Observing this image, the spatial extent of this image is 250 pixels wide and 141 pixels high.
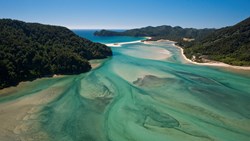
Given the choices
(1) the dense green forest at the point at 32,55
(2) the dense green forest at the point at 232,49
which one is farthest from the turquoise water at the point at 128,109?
(2) the dense green forest at the point at 232,49

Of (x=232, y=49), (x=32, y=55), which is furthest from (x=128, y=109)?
(x=232, y=49)

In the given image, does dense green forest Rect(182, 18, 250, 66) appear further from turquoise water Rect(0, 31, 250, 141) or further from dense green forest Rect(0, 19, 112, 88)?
dense green forest Rect(0, 19, 112, 88)

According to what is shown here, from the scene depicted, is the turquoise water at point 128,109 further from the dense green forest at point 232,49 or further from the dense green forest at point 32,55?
the dense green forest at point 232,49

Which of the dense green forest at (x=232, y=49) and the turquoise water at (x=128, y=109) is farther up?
the dense green forest at (x=232, y=49)

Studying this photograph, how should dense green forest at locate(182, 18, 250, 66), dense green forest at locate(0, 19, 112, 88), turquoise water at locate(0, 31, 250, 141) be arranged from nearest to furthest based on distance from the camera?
turquoise water at locate(0, 31, 250, 141), dense green forest at locate(0, 19, 112, 88), dense green forest at locate(182, 18, 250, 66)

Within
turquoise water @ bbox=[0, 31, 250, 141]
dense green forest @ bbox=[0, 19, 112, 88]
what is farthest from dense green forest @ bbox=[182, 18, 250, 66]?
dense green forest @ bbox=[0, 19, 112, 88]

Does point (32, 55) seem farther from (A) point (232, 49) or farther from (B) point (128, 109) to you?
(A) point (232, 49)
